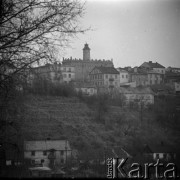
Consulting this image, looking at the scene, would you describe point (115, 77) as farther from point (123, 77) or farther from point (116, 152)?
point (116, 152)

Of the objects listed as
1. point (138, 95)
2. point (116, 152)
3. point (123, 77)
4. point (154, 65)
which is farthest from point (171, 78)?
point (116, 152)

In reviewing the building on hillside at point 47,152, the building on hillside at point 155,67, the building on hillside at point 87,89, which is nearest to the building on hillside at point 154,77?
the building on hillside at point 155,67

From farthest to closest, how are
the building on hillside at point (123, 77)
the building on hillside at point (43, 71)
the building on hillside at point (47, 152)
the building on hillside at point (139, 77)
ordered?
the building on hillside at point (139, 77) → the building on hillside at point (123, 77) → the building on hillside at point (47, 152) → the building on hillside at point (43, 71)

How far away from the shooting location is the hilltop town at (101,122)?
21.5 meters

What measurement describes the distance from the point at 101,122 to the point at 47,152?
1210cm

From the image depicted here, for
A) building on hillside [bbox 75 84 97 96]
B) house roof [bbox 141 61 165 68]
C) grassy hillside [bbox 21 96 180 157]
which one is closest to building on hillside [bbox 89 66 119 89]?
building on hillside [bbox 75 84 97 96]

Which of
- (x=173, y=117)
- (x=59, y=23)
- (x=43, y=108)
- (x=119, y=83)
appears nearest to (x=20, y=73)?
(x=59, y=23)

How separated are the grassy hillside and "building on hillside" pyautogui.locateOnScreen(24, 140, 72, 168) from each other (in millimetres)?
1491

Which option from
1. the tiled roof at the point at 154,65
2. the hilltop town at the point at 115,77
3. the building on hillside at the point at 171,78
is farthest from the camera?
the tiled roof at the point at 154,65

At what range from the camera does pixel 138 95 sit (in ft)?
140

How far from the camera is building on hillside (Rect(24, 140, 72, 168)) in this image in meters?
21.5

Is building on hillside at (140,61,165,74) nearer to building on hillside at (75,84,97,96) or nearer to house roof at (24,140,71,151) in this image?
building on hillside at (75,84,97,96)

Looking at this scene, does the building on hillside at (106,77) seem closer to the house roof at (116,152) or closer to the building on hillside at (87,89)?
the building on hillside at (87,89)

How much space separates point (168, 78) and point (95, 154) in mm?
30092
